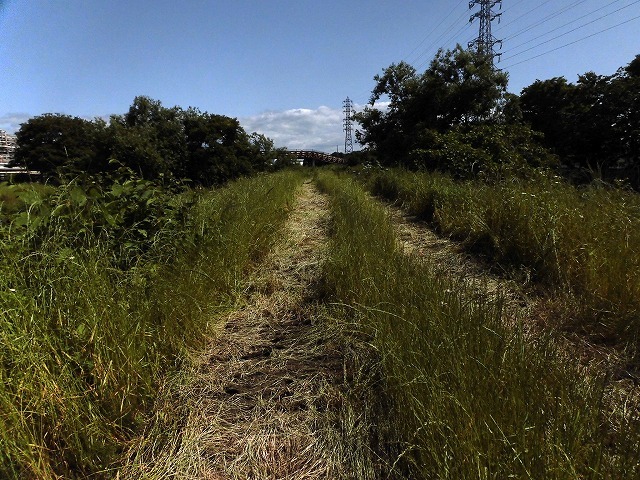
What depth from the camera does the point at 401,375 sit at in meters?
1.56

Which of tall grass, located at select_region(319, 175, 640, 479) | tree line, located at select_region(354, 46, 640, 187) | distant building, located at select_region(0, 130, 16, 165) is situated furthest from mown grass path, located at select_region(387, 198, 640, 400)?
tree line, located at select_region(354, 46, 640, 187)

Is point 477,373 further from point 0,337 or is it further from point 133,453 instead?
point 0,337

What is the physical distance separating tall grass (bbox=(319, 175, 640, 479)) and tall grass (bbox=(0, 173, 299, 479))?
113cm

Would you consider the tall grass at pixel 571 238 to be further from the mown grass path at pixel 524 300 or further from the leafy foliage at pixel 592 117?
the leafy foliage at pixel 592 117

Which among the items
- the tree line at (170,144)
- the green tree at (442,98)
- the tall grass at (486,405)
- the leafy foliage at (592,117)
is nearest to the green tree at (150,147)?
the tree line at (170,144)

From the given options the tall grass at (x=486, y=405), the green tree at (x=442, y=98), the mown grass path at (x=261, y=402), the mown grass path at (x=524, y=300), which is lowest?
the mown grass path at (x=261, y=402)

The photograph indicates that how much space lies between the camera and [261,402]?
1873 millimetres

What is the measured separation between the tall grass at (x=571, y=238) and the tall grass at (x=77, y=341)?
2487 mm

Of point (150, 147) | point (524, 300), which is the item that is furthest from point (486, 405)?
point (150, 147)

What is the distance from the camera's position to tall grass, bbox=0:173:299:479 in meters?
1.42

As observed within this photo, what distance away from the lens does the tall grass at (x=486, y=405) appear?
3.70 ft

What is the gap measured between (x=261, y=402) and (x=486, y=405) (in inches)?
40.6

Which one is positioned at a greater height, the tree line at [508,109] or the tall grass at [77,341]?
the tree line at [508,109]

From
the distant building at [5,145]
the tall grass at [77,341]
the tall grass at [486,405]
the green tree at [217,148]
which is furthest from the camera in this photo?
the green tree at [217,148]
